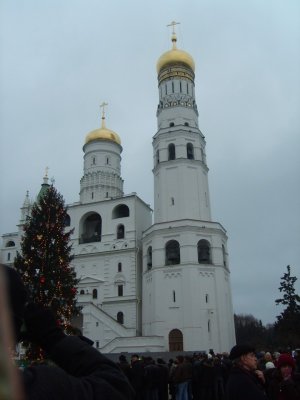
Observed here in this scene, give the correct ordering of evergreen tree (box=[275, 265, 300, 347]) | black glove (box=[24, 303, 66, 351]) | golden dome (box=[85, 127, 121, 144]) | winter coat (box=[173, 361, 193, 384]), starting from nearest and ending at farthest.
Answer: black glove (box=[24, 303, 66, 351]) < winter coat (box=[173, 361, 193, 384]) < evergreen tree (box=[275, 265, 300, 347]) < golden dome (box=[85, 127, 121, 144])

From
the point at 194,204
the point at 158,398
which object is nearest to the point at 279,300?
the point at 194,204

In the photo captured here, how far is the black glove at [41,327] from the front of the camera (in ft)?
5.58

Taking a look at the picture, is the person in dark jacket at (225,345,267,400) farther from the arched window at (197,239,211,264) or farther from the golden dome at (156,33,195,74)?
the golden dome at (156,33,195,74)

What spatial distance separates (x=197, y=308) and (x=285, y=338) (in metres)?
7.67

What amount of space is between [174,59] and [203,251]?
72.1 ft

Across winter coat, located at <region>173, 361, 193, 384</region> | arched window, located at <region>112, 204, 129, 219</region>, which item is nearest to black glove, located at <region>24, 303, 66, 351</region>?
winter coat, located at <region>173, 361, 193, 384</region>

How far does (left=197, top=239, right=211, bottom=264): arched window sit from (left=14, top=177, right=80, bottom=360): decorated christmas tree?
1931cm

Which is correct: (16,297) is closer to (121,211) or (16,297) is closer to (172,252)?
(172,252)

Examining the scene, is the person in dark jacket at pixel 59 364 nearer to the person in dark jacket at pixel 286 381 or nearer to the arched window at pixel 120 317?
the person in dark jacket at pixel 286 381

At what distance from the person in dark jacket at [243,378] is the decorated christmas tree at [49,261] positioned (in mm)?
17651

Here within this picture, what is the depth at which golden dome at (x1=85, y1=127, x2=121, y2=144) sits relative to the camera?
54969mm

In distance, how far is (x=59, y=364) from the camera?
1760mm

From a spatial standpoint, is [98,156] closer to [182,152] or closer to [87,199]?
[87,199]

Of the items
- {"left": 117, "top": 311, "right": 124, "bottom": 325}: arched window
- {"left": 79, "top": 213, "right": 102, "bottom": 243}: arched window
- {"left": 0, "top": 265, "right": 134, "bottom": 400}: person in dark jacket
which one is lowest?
{"left": 0, "top": 265, "right": 134, "bottom": 400}: person in dark jacket
